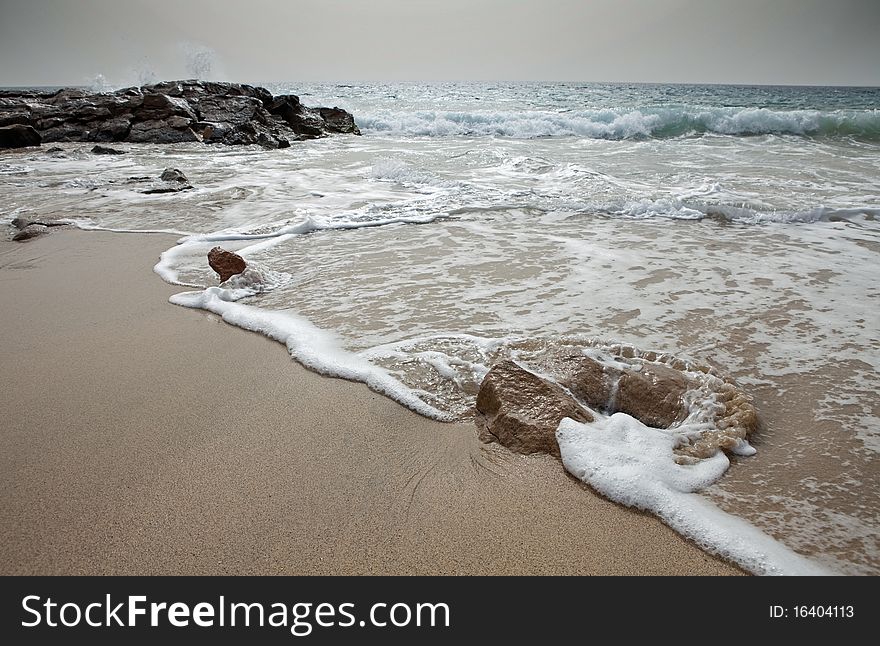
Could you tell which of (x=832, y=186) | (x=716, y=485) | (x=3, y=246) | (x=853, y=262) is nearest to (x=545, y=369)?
(x=716, y=485)

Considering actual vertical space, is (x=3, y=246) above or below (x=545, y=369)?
above

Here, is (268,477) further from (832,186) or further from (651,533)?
(832,186)

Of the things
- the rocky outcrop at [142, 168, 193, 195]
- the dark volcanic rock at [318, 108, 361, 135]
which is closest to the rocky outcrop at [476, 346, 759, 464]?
the rocky outcrop at [142, 168, 193, 195]

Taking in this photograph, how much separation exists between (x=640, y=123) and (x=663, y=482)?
2239cm

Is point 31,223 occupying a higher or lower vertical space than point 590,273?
higher

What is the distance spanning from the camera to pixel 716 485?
1.91 metres

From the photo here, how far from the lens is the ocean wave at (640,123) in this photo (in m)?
18.3

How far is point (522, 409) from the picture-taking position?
224 cm

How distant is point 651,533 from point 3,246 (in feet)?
20.3

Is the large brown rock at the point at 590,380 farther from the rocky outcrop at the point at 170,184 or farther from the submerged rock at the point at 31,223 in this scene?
the rocky outcrop at the point at 170,184

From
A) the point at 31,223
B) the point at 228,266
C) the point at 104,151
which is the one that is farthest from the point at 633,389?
the point at 104,151

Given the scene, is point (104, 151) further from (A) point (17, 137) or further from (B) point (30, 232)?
(B) point (30, 232)

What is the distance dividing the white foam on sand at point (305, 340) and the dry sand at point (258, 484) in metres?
0.07

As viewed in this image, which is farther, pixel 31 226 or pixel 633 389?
pixel 31 226
